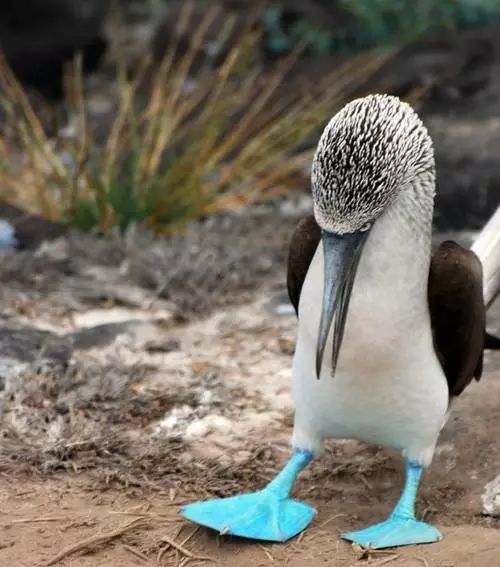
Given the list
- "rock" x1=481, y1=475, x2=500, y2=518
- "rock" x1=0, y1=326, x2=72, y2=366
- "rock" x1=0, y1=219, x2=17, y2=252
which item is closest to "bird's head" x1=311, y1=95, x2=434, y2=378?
"rock" x1=481, y1=475, x2=500, y2=518

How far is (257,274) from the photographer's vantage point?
18.5 feet

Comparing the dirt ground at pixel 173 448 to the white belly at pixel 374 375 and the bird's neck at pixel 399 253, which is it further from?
the bird's neck at pixel 399 253

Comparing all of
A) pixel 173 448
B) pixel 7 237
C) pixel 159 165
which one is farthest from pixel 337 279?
pixel 159 165

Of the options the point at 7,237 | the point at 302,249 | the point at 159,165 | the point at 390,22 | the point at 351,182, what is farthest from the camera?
the point at 390,22

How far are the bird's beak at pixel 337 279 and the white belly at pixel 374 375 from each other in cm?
6

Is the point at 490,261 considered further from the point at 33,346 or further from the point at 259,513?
the point at 33,346

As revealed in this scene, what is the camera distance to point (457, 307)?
3.26m

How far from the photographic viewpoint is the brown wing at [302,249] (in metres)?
3.41

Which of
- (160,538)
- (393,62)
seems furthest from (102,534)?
(393,62)

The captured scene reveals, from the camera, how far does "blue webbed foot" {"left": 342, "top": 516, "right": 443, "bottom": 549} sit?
10.2 ft

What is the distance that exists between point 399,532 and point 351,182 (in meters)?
1.01

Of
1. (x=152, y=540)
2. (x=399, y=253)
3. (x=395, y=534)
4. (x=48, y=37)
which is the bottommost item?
(x=152, y=540)

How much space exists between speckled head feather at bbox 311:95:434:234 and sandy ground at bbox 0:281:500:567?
93cm

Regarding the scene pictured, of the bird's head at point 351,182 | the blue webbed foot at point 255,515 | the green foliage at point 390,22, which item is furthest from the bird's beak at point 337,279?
the green foliage at point 390,22
